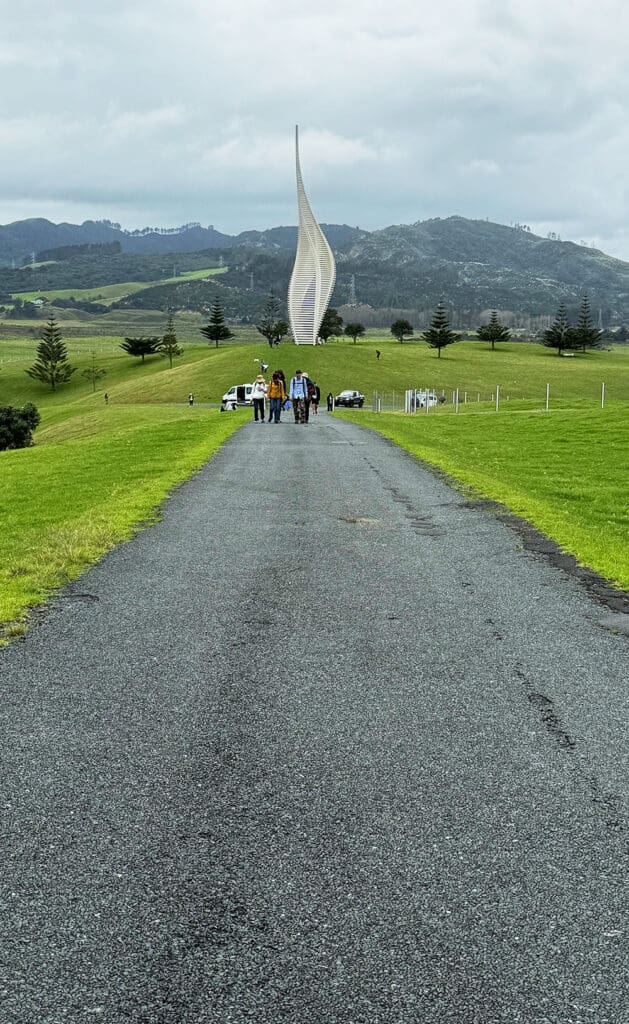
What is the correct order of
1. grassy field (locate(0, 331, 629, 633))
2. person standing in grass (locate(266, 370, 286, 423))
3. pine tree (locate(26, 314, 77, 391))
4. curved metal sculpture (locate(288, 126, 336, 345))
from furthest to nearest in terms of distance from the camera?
pine tree (locate(26, 314, 77, 391)) → curved metal sculpture (locate(288, 126, 336, 345)) → person standing in grass (locate(266, 370, 286, 423)) → grassy field (locate(0, 331, 629, 633))

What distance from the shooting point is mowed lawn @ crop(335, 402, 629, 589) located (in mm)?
14469

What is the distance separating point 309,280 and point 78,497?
4617 inches

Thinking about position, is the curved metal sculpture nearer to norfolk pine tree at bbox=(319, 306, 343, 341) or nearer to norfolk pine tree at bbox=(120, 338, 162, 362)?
norfolk pine tree at bbox=(319, 306, 343, 341)

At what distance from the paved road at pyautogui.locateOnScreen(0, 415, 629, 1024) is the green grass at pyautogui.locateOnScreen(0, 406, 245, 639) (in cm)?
93

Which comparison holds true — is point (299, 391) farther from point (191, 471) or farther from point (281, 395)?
point (191, 471)

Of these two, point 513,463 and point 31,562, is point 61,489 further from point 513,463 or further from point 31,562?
point 513,463

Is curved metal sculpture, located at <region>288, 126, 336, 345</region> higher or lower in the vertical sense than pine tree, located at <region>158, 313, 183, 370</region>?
higher

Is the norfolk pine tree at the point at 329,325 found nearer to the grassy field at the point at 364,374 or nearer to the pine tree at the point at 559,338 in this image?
the grassy field at the point at 364,374

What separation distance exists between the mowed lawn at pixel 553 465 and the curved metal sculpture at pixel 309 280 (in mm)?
86533

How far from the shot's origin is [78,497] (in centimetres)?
1955

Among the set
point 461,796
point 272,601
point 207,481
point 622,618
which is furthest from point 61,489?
point 461,796

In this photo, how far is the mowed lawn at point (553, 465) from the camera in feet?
47.5

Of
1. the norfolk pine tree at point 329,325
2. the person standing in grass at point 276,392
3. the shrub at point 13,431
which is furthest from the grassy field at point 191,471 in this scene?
the norfolk pine tree at point 329,325

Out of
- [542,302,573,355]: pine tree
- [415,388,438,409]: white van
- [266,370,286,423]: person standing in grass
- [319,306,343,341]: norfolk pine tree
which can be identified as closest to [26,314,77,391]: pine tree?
[319,306,343,341]: norfolk pine tree
